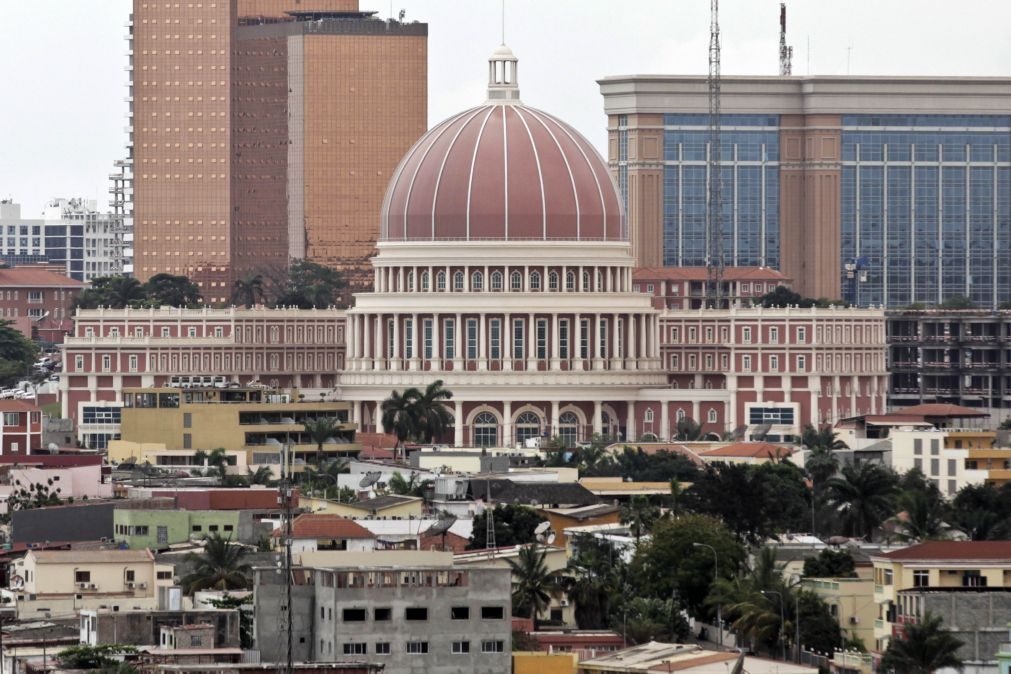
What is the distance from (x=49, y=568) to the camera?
108500 millimetres

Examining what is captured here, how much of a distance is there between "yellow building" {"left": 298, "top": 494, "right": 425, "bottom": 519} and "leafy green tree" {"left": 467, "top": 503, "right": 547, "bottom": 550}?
18.4 ft

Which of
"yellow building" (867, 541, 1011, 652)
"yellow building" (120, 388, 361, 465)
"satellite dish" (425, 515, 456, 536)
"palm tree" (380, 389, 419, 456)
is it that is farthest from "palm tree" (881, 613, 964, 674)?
"palm tree" (380, 389, 419, 456)

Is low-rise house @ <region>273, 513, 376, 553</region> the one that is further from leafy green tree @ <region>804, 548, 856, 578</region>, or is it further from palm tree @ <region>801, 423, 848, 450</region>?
palm tree @ <region>801, 423, 848, 450</region>

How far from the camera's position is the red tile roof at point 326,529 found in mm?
119581

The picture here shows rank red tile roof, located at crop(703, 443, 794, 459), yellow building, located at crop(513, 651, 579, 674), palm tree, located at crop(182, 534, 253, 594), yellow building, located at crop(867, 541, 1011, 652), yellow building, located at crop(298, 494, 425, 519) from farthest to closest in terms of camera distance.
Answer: red tile roof, located at crop(703, 443, 794, 459) → yellow building, located at crop(298, 494, 425, 519) → palm tree, located at crop(182, 534, 253, 594) → yellow building, located at crop(867, 541, 1011, 652) → yellow building, located at crop(513, 651, 579, 674)

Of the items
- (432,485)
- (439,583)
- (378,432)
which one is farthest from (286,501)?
(378,432)

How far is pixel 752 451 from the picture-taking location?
166250 mm

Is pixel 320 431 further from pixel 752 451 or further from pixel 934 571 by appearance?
pixel 934 571

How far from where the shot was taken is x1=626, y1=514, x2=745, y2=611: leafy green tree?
357ft

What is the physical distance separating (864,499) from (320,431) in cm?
4691

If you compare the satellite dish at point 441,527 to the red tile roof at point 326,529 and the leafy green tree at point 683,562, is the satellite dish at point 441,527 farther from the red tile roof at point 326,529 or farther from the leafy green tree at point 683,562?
the leafy green tree at point 683,562

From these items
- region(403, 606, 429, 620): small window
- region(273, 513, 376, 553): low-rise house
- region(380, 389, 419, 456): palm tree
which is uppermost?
region(380, 389, 419, 456): palm tree

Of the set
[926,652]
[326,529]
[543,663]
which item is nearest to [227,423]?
[326,529]

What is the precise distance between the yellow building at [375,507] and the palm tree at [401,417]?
158 ft
